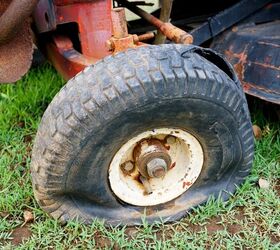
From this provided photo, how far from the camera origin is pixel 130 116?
70.9 inches

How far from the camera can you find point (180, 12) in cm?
332

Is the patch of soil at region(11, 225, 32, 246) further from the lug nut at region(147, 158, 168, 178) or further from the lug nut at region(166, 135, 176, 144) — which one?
the lug nut at region(166, 135, 176, 144)

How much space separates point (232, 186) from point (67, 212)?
743 millimetres

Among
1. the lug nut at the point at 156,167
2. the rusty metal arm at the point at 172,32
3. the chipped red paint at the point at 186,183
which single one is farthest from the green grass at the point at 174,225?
the rusty metal arm at the point at 172,32

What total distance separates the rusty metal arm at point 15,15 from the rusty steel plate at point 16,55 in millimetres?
193

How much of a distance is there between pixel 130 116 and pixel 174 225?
583 millimetres

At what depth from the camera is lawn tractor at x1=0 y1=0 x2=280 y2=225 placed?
70.7 inches

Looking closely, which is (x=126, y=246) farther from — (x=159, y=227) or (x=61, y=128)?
(x=61, y=128)

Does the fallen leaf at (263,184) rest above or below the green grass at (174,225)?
below

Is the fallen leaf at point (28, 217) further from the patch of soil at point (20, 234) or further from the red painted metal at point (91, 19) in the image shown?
the red painted metal at point (91, 19)

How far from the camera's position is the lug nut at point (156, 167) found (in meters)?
1.97

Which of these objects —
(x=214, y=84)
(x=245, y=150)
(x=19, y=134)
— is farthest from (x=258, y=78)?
(x=19, y=134)

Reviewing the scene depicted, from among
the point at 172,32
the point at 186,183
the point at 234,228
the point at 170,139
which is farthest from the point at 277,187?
the point at 172,32

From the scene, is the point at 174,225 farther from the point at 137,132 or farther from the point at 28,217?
the point at 28,217
